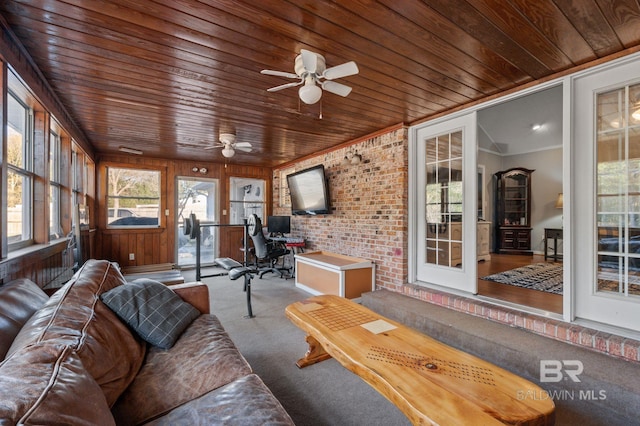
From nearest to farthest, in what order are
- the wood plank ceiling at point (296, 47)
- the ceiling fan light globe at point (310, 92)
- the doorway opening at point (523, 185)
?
the wood plank ceiling at point (296, 47)
the ceiling fan light globe at point (310, 92)
the doorway opening at point (523, 185)

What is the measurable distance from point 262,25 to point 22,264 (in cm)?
230

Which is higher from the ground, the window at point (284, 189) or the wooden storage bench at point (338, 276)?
the window at point (284, 189)

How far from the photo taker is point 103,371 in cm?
125

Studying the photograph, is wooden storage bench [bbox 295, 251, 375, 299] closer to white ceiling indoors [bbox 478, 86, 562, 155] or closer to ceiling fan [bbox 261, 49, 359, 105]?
ceiling fan [bbox 261, 49, 359, 105]

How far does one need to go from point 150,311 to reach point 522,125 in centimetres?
692

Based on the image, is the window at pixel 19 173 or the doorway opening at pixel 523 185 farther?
the doorway opening at pixel 523 185

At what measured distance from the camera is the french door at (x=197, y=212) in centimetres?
620

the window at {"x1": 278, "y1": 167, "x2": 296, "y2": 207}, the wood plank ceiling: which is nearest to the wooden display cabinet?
the wood plank ceiling

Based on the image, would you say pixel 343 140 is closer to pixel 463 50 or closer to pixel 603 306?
pixel 463 50

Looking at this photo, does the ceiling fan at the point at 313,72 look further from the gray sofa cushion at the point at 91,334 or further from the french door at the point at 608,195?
the french door at the point at 608,195

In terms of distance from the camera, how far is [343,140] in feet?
14.9

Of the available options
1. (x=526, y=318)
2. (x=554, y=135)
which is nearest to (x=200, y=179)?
(x=526, y=318)

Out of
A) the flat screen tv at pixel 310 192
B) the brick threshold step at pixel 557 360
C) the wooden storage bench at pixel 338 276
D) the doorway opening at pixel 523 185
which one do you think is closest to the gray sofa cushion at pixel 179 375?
the brick threshold step at pixel 557 360

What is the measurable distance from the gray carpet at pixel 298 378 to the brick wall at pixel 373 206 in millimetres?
1459
